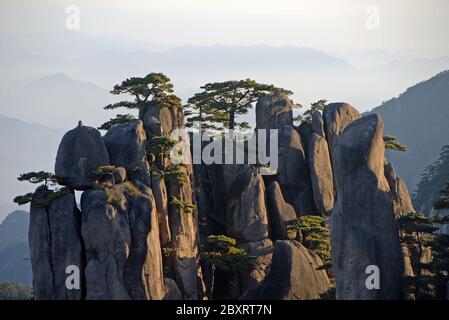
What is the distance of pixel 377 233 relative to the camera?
160 ft

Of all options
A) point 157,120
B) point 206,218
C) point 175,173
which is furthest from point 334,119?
→ point 175,173

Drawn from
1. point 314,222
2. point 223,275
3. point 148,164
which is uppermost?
point 148,164

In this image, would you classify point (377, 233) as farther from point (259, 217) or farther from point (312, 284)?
point (259, 217)

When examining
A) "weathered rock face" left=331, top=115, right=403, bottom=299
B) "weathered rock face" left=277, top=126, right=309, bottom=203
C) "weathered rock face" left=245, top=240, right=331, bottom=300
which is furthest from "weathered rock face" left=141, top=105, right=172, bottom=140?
"weathered rock face" left=331, top=115, right=403, bottom=299

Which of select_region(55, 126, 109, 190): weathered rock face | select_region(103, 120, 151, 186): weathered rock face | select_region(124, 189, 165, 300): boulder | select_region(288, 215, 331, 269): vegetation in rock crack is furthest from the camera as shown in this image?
select_region(288, 215, 331, 269): vegetation in rock crack

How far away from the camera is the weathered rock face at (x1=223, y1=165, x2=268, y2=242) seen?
201ft

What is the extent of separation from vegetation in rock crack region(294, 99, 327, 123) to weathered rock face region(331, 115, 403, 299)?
2124 cm

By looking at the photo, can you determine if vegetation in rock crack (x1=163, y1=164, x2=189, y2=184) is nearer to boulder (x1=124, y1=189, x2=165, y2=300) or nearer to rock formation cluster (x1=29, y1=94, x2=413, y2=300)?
rock formation cluster (x1=29, y1=94, x2=413, y2=300)

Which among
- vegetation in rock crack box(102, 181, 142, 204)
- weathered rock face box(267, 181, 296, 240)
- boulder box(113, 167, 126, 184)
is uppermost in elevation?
boulder box(113, 167, 126, 184)

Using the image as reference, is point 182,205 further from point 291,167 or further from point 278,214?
point 291,167

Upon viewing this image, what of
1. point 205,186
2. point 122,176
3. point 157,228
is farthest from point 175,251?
point 205,186

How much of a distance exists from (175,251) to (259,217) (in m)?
8.65

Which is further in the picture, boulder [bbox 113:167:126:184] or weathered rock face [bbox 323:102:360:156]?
weathered rock face [bbox 323:102:360:156]

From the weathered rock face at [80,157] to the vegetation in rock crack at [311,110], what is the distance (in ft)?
69.9
